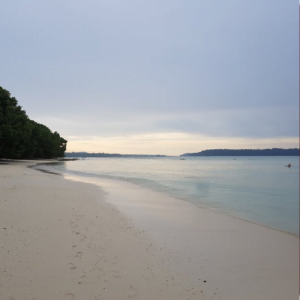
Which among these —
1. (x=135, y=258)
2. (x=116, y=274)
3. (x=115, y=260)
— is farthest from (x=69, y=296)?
(x=135, y=258)

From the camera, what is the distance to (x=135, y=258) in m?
4.81

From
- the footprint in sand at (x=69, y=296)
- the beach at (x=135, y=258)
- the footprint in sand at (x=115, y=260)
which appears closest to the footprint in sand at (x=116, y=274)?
the beach at (x=135, y=258)

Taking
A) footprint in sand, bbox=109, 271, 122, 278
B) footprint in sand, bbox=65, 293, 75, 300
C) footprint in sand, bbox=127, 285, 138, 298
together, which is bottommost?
footprint in sand, bbox=127, 285, 138, 298

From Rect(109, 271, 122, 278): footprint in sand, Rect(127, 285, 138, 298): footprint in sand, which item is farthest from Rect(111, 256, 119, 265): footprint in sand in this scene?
Rect(127, 285, 138, 298): footprint in sand

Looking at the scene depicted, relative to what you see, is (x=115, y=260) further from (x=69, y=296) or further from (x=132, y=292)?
(x=69, y=296)

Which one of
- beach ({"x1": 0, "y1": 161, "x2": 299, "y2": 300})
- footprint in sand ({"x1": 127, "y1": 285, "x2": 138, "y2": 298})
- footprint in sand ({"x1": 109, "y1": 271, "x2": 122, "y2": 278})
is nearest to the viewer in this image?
footprint in sand ({"x1": 127, "y1": 285, "x2": 138, "y2": 298})

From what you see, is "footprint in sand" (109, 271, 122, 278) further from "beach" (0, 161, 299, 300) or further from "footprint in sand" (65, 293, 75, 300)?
"footprint in sand" (65, 293, 75, 300)

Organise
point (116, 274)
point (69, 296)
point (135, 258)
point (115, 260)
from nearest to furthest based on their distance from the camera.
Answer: point (69, 296)
point (116, 274)
point (115, 260)
point (135, 258)

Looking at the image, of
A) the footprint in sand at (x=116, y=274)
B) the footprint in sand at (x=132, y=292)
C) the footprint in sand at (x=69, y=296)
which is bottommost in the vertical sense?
the footprint in sand at (x=132, y=292)

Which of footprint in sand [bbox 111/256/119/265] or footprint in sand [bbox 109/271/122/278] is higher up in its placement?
footprint in sand [bbox 111/256/119/265]

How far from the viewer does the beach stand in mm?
3717

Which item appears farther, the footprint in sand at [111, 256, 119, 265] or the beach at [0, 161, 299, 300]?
the footprint in sand at [111, 256, 119, 265]

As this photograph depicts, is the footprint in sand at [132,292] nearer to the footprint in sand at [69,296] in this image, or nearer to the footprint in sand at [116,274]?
the footprint in sand at [116,274]

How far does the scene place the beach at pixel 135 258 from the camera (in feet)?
12.2
